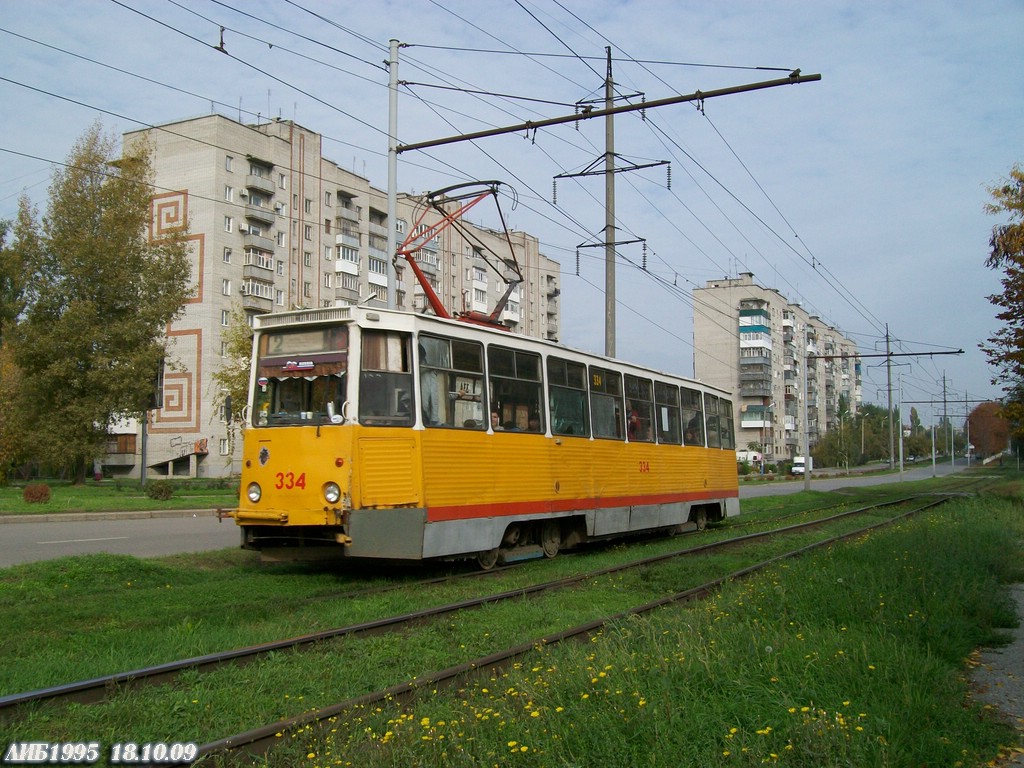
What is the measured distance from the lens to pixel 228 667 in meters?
6.37

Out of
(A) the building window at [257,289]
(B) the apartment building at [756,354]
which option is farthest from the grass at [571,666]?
(B) the apartment building at [756,354]

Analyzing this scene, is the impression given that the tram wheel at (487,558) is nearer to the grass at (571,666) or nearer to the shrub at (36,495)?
the grass at (571,666)

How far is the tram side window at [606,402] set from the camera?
14.6m

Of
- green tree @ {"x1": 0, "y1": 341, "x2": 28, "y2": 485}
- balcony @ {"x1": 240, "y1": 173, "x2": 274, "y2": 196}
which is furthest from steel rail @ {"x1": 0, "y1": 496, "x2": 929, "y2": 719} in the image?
balcony @ {"x1": 240, "y1": 173, "x2": 274, "y2": 196}

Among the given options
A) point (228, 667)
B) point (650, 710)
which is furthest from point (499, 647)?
point (650, 710)

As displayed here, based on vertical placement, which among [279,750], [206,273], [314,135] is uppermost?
[314,135]

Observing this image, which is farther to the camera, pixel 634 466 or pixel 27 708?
pixel 634 466

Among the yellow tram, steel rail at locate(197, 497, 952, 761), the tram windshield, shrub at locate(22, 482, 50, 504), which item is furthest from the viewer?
shrub at locate(22, 482, 50, 504)

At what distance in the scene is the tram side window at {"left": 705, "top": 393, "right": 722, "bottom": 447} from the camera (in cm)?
1969

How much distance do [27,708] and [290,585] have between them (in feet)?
17.8

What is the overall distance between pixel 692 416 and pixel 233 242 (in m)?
43.3

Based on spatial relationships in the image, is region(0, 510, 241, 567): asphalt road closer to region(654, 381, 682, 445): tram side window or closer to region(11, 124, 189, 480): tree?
region(654, 381, 682, 445): tram side window

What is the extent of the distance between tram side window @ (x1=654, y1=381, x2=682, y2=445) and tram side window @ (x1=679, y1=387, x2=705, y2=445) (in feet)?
1.22

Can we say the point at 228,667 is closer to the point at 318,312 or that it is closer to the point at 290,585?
the point at 290,585
